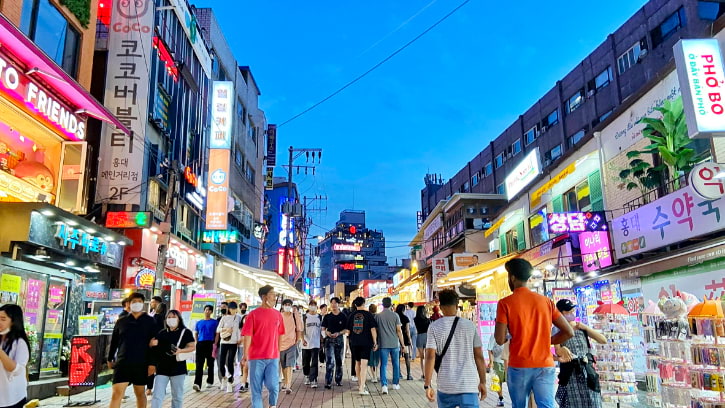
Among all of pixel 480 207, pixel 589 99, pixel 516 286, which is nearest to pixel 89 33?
pixel 516 286

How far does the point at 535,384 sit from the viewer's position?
4.51 metres

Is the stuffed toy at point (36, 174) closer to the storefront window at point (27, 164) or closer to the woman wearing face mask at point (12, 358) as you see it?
the storefront window at point (27, 164)

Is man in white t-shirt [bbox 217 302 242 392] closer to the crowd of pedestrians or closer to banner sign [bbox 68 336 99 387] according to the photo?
the crowd of pedestrians

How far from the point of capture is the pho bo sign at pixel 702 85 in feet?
29.2

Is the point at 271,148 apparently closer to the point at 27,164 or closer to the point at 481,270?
the point at 481,270

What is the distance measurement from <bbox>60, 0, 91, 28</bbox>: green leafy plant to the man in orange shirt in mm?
12538

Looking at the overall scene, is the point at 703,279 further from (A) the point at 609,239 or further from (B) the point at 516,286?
(B) the point at 516,286

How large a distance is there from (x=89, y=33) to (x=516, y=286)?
43.1 feet

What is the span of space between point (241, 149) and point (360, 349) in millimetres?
23129

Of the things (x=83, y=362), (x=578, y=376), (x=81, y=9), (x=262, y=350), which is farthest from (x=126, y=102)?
(x=578, y=376)

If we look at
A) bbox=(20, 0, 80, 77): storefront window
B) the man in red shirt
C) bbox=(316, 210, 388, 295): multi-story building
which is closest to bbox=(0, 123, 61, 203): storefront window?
bbox=(20, 0, 80, 77): storefront window

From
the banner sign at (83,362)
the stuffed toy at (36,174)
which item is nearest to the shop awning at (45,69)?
the stuffed toy at (36,174)

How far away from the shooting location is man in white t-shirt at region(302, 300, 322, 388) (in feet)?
38.3

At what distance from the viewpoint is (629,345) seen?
326 inches
